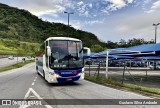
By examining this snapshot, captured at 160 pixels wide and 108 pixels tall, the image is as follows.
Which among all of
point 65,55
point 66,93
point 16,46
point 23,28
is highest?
point 23,28

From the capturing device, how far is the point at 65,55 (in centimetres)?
1834

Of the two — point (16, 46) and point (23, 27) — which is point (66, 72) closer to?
point (16, 46)

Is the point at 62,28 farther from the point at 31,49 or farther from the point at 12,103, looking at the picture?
the point at 12,103

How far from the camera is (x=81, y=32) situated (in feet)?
524

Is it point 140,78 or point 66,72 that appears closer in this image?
point 66,72

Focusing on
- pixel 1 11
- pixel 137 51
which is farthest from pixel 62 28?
pixel 137 51

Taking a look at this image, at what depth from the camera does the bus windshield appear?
59.4 feet

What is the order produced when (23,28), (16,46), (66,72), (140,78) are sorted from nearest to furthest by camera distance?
(66,72) < (140,78) < (16,46) < (23,28)

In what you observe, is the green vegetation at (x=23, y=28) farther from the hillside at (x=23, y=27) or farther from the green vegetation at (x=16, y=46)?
the green vegetation at (x=16, y=46)

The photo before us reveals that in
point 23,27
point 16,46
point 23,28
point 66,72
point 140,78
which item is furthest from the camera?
point 23,27

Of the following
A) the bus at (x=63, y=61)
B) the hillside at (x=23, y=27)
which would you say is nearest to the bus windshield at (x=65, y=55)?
the bus at (x=63, y=61)

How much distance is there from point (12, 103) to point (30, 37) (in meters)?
171

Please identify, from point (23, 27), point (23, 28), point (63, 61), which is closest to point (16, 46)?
point (23, 28)

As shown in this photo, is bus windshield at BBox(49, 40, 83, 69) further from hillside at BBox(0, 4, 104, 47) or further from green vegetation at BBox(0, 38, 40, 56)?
hillside at BBox(0, 4, 104, 47)
